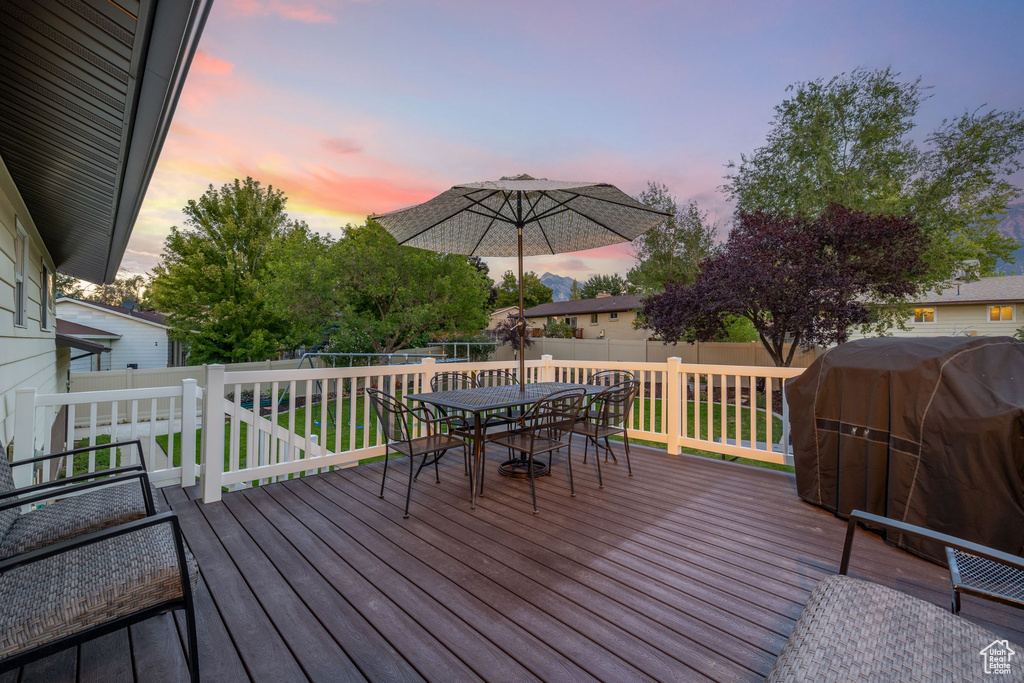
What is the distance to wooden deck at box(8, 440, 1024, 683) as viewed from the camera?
165 cm

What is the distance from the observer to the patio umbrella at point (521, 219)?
11.6ft

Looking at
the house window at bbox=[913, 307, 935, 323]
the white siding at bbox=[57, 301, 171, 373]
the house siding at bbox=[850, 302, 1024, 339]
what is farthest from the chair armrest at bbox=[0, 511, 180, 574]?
the house window at bbox=[913, 307, 935, 323]

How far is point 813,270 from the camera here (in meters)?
10.7

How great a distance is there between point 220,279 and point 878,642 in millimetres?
17225

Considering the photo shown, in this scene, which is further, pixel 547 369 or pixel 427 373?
pixel 547 369

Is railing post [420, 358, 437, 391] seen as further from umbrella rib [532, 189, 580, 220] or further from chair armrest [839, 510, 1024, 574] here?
chair armrest [839, 510, 1024, 574]

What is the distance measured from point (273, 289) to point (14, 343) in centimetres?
922

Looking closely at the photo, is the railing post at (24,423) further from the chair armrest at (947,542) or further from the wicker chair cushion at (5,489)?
the chair armrest at (947,542)

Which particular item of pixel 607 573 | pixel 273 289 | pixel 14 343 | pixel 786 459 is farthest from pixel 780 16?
pixel 273 289

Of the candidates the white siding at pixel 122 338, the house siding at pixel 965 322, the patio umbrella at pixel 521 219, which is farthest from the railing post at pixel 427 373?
the house siding at pixel 965 322

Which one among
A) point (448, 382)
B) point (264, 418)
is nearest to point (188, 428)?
point (264, 418)

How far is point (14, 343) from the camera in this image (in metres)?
4.02

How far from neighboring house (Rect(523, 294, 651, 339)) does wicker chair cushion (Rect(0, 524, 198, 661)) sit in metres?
25.5

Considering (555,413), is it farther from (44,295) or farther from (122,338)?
(122,338)
